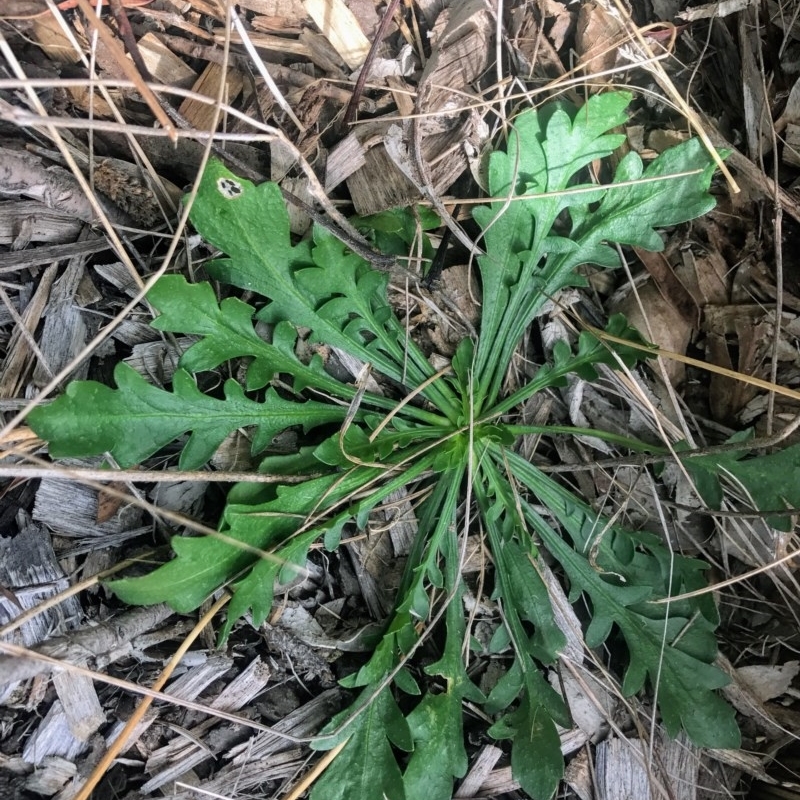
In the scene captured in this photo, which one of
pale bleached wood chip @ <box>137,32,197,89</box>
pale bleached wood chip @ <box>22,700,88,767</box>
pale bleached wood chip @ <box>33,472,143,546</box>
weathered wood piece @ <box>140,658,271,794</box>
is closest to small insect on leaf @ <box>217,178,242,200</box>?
pale bleached wood chip @ <box>137,32,197,89</box>

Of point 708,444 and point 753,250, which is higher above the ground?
point 753,250

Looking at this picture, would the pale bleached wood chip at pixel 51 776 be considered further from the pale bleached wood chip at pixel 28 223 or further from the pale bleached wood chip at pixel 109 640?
the pale bleached wood chip at pixel 28 223

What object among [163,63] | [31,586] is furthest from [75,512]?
[163,63]

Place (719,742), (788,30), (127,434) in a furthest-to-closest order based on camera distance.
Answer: (788,30) < (719,742) < (127,434)

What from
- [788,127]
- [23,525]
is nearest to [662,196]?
[788,127]

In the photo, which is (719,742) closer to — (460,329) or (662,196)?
(460,329)

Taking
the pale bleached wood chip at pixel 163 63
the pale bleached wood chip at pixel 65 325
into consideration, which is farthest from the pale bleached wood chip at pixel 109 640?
the pale bleached wood chip at pixel 163 63

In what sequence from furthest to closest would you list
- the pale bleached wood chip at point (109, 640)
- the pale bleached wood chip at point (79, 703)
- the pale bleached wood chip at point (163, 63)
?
1. the pale bleached wood chip at point (163, 63)
2. the pale bleached wood chip at point (79, 703)
3. the pale bleached wood chip at point (109, 640)

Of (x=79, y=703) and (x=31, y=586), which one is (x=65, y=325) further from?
(x=79, y=703)

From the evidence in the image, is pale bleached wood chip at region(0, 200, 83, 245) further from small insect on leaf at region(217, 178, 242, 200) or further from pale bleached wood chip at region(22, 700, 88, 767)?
pale bleached wood chip at region(22, 700, 88, 767)
